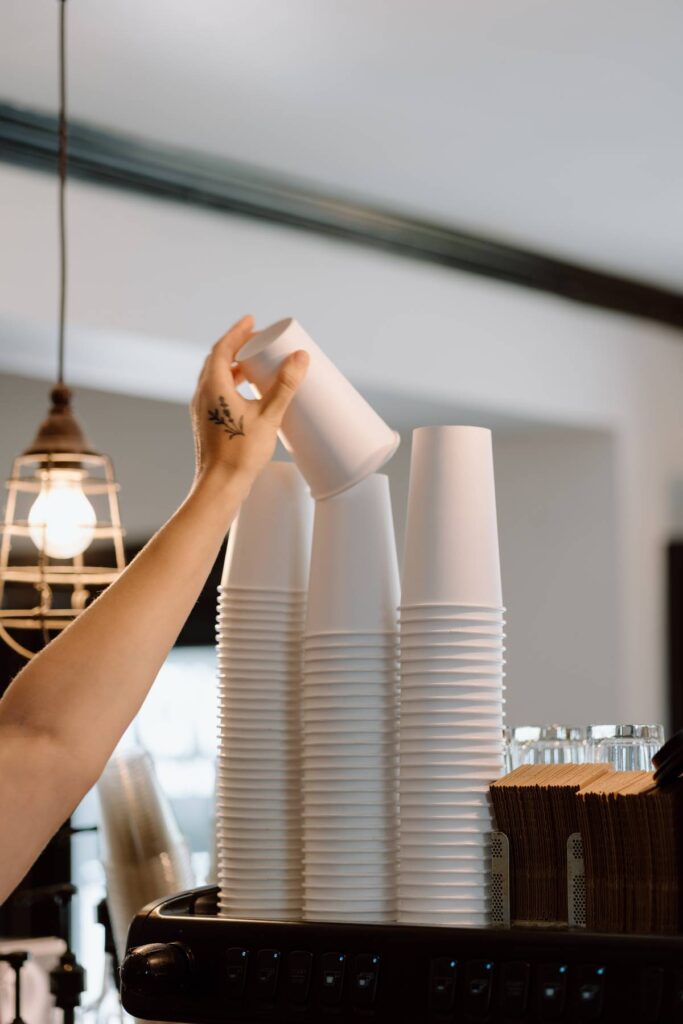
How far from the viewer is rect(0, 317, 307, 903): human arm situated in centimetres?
111

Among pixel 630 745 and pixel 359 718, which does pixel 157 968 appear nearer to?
pixel 359 718

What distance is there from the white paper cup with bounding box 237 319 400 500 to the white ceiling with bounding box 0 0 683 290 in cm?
169

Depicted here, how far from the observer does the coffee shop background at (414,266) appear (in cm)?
Answer: 294

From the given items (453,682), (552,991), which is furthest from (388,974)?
(453,682)

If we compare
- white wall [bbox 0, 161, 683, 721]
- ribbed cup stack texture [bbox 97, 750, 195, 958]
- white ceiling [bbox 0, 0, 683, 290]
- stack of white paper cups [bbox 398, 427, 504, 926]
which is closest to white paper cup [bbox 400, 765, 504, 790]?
stack of white paper cups [bbox 398, 427, 504, 926]

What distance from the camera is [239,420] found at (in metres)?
1.20

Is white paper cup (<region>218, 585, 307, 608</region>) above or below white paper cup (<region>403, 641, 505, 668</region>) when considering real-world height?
above

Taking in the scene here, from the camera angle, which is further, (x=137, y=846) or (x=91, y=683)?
(x=137, y=846)

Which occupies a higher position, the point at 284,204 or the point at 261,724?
the point at 284,204

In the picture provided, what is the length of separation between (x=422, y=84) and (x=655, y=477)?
2.01 metres

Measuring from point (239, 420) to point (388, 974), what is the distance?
0.44 meters

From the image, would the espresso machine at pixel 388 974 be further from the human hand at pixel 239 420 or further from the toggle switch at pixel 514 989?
the human hand at pixel 239 420

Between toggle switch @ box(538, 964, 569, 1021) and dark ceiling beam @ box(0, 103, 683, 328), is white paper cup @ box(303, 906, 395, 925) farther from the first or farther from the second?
dark ceiling beam @ box(0, 103, 683, 328)

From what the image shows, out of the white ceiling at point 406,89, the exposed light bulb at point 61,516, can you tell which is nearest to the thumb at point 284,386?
the exposed light bulb at point 61,516
